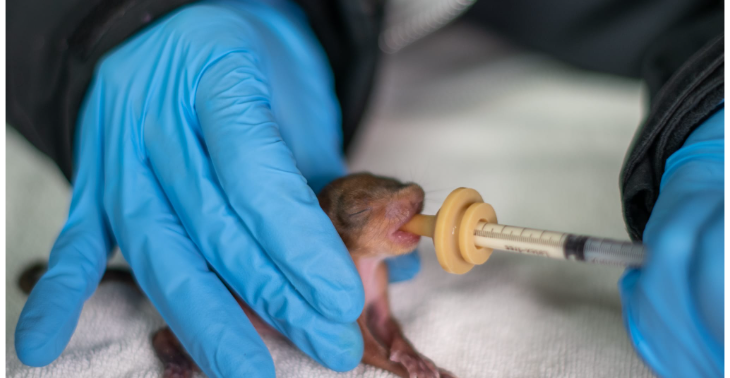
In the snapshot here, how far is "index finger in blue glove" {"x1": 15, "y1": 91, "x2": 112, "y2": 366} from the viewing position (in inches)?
43.6

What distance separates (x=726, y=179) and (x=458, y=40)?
1.99 meters

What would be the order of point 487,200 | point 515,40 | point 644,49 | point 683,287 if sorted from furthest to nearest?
1. point 515,40
2. point 644,49
3. point 487,200
4. point 683,287

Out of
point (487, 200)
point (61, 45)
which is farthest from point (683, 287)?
point (61, 45)

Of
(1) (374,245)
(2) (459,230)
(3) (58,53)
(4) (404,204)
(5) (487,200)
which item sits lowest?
(5) (487,200)

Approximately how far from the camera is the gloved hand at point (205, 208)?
46.1 inches

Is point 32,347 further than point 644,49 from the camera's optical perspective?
No

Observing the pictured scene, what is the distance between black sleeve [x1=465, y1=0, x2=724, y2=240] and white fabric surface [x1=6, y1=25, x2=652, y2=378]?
258 mm

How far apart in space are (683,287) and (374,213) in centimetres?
70

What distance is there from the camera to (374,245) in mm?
1369

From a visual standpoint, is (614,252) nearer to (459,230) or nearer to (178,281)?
(459,230)

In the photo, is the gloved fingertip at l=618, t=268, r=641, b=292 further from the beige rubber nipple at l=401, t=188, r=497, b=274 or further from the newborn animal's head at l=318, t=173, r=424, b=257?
the newborn animal's head at l=318, t=173, r=424, b=257

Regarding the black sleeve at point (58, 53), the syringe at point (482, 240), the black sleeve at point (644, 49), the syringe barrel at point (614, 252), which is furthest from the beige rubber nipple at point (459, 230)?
the black sleeve at point (58, 53)

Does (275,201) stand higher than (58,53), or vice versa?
(58,53)

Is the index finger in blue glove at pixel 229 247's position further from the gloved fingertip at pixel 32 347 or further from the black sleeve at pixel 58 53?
the gloved fingertip at pixel 32 347
